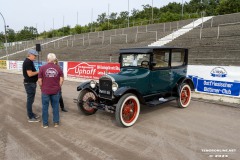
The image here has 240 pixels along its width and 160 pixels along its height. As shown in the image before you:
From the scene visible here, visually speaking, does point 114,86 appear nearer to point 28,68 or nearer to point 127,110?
point 127,110

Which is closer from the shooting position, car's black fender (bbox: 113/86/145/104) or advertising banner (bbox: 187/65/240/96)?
car's black fender (bbox: 113/86/145/104)

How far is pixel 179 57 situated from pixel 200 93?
102 inches

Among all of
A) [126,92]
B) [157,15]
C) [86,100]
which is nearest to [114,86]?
[126,92]

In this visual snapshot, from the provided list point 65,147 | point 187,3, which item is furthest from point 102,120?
point 187,3

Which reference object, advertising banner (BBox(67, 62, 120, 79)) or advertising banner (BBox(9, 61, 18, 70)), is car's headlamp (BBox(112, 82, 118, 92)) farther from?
advertising banner (BBox(9, 61, 18, 70))

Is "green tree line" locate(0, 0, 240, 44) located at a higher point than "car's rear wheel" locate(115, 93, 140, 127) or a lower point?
higher

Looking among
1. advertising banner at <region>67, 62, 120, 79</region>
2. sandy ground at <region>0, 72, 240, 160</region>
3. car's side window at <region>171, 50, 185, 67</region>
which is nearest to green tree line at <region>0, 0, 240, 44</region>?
advertising banner at <region>67, 62, 120, 79</region>

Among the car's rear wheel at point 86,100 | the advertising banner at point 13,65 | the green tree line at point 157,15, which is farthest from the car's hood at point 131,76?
the green tree line at point 157,15

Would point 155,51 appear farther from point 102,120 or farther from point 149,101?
point 102,120

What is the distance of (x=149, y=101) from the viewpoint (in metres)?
6.30

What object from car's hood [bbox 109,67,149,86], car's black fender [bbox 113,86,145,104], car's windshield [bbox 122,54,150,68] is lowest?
A: car's black fender [bbox 113,86,145,104]

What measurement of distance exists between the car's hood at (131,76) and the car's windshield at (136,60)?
0.52 feet

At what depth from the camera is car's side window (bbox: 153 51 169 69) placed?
6312mm

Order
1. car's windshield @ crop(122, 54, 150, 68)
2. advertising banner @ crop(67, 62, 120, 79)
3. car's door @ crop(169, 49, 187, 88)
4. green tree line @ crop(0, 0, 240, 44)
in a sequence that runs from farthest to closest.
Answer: green tree line @ crop(0, 0, 240, 44), advertising banner @ crop(67, 62, 120, 79), car's door @ crop(169, 49, 187, 88), car's windshield @ crop(122, 54, 150, 68)
